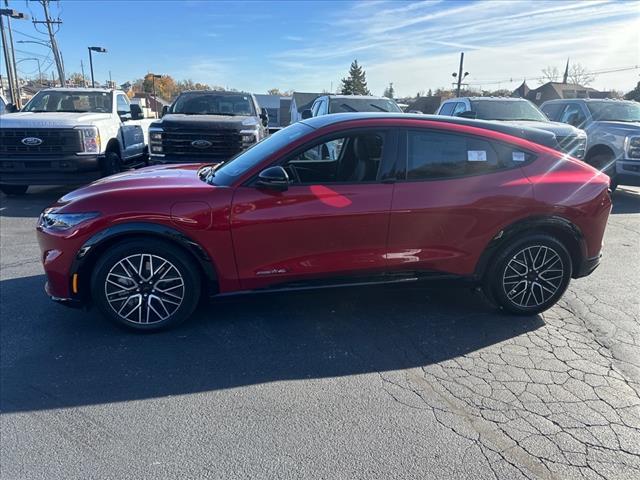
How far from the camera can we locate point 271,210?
3.61 m

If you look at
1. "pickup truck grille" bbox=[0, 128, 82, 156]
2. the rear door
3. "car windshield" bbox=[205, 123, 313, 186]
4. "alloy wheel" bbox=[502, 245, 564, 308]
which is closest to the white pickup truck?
"pickup truck grille" bbox=[0, 128, 82, 156]

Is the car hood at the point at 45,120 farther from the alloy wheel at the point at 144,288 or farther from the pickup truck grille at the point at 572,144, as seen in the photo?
the pickup truck grille at the point at 572,144

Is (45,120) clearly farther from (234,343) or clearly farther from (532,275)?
(532,275)

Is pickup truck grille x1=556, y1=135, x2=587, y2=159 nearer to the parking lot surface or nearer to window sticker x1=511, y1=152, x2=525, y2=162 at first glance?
the parking lot surface

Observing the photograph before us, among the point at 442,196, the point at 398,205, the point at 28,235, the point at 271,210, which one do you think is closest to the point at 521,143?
the point at 442,196

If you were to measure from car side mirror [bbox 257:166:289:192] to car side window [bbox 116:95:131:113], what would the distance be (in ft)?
27.0

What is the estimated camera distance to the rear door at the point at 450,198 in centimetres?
379

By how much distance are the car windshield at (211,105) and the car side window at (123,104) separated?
4.99 ft

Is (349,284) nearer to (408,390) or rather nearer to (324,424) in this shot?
(408,390)

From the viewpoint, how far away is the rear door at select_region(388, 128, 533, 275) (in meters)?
3.79

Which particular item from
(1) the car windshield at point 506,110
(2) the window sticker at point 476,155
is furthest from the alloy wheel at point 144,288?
(1) the car windshield at point 506,110

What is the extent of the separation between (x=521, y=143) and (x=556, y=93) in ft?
201

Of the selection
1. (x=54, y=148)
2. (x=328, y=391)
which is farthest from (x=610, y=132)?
(x=54, y=148)

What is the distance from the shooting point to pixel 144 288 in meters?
3.67
